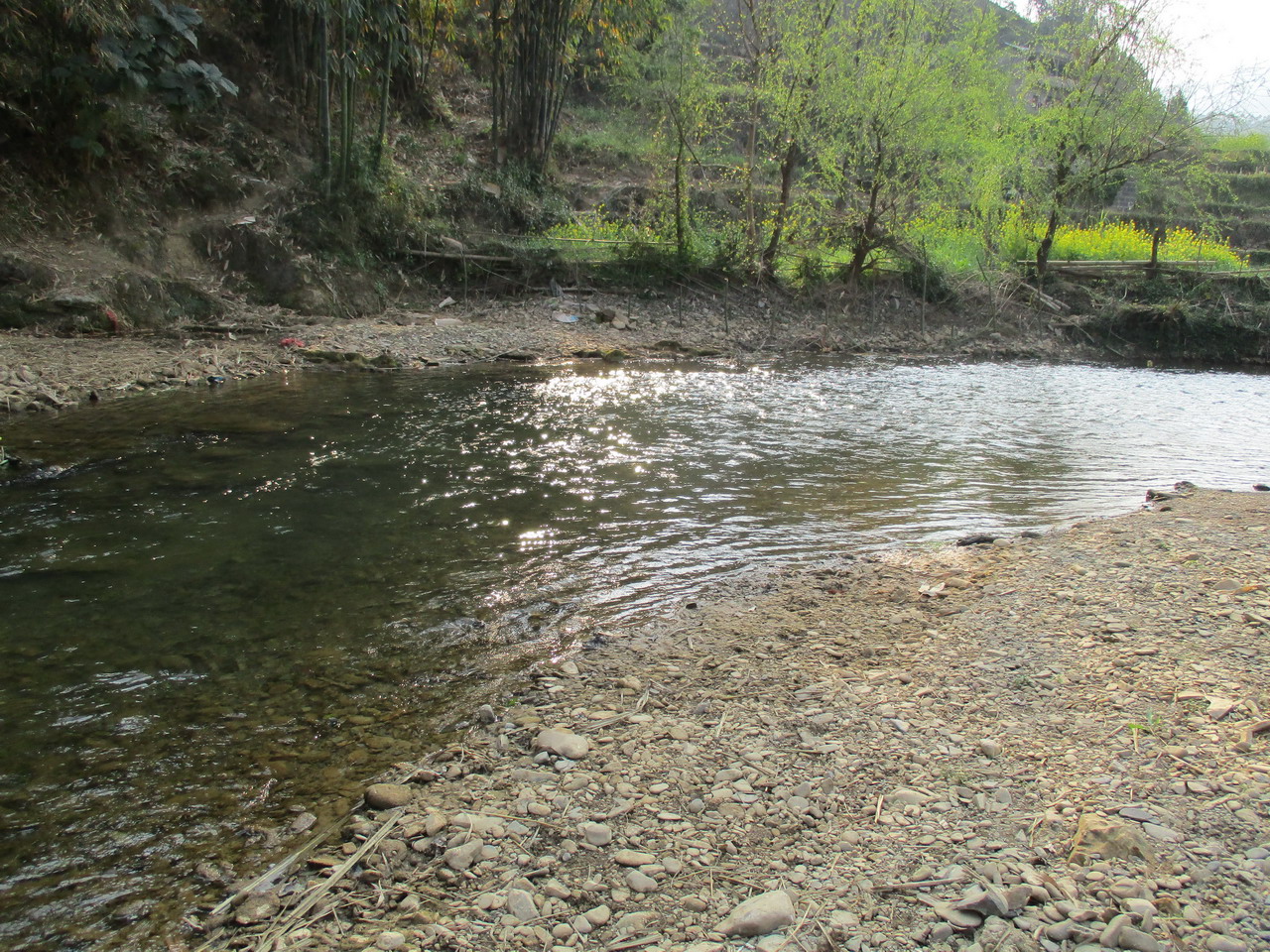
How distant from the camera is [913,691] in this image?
3688 millimetres

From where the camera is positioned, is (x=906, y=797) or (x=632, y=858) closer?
(x=632, y=858)

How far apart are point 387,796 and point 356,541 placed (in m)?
3.16

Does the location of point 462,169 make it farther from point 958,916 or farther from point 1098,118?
point 958,916

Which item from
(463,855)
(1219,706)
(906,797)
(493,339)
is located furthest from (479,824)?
(493,339)

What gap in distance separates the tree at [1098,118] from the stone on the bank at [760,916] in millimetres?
22622

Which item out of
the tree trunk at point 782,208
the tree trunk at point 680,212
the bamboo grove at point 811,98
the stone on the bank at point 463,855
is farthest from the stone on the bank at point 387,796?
the tree trunk at point 782,208

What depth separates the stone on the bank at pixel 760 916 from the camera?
7.36 feet

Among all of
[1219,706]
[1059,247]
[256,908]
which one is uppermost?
[1059,247]

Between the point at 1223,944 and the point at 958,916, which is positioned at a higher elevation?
the point at 1223,944

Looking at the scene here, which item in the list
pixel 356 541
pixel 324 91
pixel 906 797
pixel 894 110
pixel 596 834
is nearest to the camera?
pixel 596 834

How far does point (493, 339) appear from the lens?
14.9 m

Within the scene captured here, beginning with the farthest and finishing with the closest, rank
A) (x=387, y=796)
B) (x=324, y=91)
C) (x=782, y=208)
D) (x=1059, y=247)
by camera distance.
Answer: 1. (x=1059, y=247)
2. (x=782, y=208)
3. (x=324, y=91)
4. (x=387, y=796)

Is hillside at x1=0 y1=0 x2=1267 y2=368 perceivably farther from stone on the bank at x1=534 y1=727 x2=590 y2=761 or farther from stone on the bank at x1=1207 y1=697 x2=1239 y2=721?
stone on the bank at x1=1207 y1=697 x2=1239 y2=721

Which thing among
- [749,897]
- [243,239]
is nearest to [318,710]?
[749,897]
